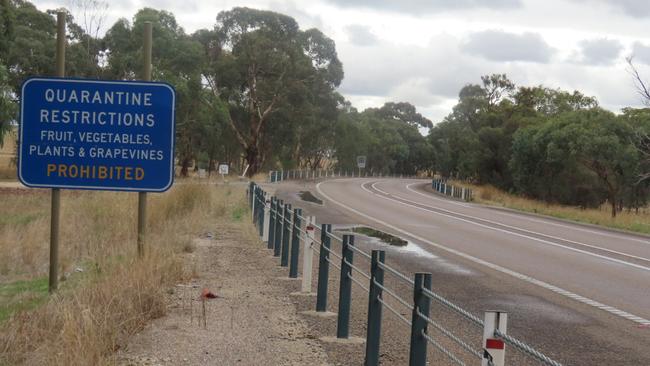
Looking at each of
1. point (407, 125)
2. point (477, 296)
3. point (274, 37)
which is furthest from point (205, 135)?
point (407, 125)

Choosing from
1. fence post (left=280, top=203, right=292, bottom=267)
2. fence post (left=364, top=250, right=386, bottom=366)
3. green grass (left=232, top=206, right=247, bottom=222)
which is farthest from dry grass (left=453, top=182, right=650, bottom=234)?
fence post (left=364, top=250, right=386, bottom=366)

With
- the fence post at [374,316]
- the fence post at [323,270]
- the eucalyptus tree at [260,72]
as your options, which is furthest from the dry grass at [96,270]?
the eucalyptus tree at [260,72]

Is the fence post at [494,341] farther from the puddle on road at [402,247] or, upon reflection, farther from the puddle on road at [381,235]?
the puddle on road at [381,235]

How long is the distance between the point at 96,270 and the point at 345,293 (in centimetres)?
352

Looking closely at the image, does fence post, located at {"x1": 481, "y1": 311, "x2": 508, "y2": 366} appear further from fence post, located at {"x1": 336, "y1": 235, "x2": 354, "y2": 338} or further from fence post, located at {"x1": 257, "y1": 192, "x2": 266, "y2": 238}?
fence post, located at {"x1": 257, "y1": 192, "x2": 266, "y2": 238}

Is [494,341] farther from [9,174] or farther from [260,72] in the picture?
[260,72]

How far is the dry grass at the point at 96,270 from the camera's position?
6322 mm

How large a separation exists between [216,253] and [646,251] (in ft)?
33.7

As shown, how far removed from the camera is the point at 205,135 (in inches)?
2263

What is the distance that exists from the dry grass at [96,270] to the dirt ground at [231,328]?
230 millimetres

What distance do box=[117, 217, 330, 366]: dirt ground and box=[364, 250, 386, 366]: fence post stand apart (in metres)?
0.52

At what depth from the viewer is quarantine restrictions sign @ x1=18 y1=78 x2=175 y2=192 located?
9172 millimetres

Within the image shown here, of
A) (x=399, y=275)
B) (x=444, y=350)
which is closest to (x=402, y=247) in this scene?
(x=399, y=275)

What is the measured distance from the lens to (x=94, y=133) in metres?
9.29
